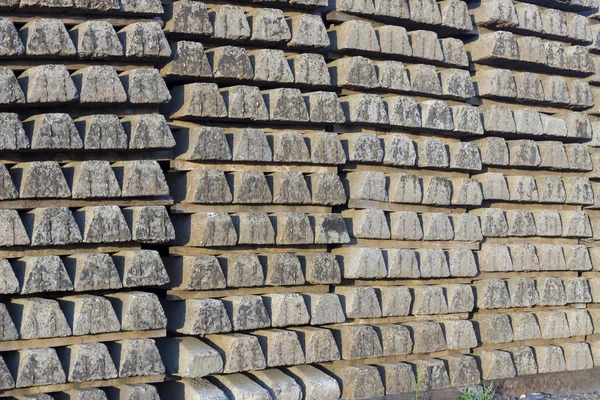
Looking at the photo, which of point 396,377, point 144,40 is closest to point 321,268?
point 396,377

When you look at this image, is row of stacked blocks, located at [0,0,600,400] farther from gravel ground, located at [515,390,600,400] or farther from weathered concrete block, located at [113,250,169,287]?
gravel ground, located at [515,390,600,400]

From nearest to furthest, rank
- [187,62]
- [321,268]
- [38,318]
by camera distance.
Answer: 1. [38,318]
2. [187,62]
3. [321,268]

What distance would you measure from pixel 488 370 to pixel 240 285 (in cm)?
254

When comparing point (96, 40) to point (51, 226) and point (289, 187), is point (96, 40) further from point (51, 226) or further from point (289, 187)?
point (289, 187)

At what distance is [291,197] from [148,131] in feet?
3.79

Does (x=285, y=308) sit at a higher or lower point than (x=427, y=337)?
higher

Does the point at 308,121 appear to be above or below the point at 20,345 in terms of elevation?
above

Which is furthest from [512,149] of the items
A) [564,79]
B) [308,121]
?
[308,121]

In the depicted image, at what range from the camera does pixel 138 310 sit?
5672mm

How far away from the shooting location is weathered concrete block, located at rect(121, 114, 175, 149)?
18.9 feet

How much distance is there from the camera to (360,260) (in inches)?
269

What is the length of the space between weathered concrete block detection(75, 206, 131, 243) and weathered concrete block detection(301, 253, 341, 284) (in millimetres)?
1470

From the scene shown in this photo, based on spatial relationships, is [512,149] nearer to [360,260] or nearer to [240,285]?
[360,260]

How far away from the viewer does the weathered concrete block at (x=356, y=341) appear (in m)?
6.72
